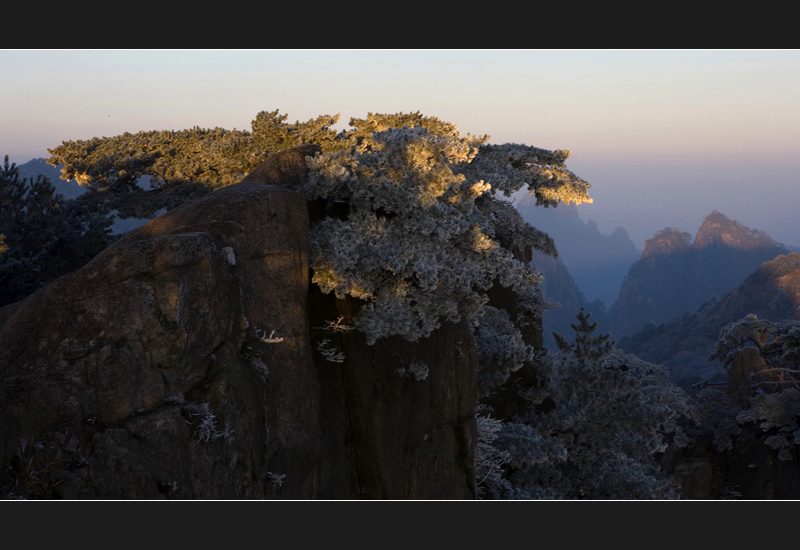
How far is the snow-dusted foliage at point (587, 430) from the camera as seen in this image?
77.0 ft

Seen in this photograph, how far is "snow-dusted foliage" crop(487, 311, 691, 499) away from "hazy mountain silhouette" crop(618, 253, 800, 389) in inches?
2809

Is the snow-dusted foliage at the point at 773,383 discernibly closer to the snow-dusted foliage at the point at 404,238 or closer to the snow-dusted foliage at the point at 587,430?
the snow-dusted foliage at the point at 587,430

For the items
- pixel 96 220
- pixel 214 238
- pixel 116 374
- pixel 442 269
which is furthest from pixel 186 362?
pixel 96 220

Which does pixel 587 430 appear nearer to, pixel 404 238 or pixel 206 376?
pixel 404 238

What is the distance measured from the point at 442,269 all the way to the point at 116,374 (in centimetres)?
750

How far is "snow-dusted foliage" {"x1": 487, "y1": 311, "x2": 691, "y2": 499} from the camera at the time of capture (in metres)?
23.5

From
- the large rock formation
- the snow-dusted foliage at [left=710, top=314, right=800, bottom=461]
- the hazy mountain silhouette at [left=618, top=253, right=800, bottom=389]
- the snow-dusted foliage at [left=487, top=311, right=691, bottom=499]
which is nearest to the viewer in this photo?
the large rock formation

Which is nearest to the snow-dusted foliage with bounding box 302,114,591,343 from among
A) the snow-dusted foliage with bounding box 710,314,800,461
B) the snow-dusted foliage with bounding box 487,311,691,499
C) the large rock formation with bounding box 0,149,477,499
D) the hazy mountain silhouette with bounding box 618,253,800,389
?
the large rock formation with bounding box 0,149,477,499

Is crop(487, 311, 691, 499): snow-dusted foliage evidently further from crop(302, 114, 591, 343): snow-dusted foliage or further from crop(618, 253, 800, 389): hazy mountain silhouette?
crop(618, 253, 800, 389): hazy mountain silhouette

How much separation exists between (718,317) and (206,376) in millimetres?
125197

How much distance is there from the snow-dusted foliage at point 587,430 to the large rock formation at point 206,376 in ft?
21.6

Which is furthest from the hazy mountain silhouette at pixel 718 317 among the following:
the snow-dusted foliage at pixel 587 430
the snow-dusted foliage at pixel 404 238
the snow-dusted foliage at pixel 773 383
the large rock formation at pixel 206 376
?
the large rock formation at pixel 206 376

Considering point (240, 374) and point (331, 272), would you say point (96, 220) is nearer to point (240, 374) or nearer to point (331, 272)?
point (331, 272)

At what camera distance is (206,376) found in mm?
13023
